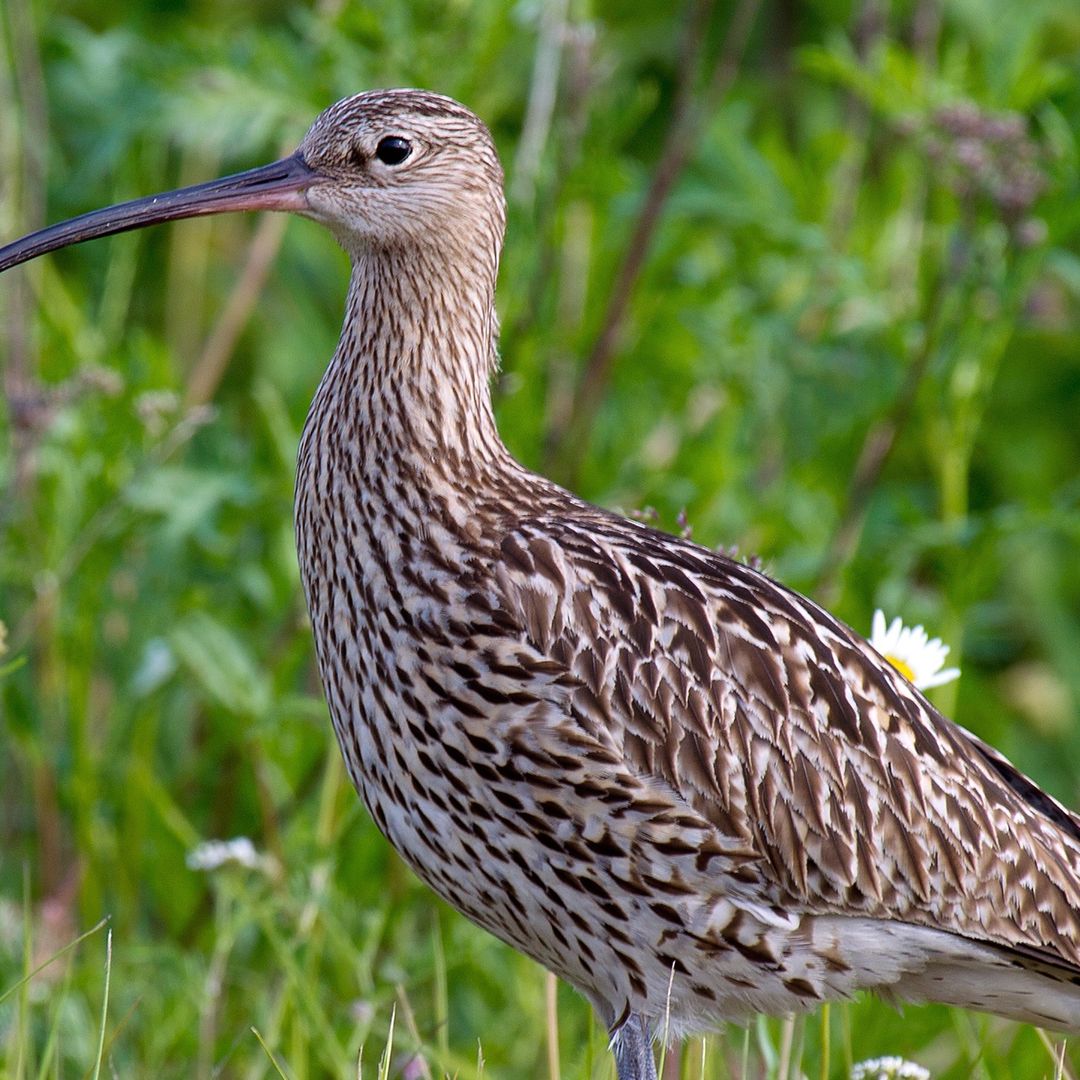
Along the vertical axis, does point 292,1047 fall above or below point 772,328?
below

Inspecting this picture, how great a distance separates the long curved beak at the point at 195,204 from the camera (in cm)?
395

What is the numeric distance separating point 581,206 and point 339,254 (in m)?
0.97

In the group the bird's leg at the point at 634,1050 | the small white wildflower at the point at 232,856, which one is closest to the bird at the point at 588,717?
the bird's leg at the point at 634,1050

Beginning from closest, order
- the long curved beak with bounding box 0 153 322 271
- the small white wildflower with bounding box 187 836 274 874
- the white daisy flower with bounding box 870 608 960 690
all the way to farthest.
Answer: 1. the long curved beak with bounding box 0 153 322 271
2. the white daisy flower with bounding box 870 608 960 690
3. the small white wildflower with bounding box 187 836 274 874

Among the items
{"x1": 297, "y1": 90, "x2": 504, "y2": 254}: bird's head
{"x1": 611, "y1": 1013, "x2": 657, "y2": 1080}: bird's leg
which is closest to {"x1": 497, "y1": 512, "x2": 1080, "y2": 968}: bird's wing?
{"x1": 611, "y1": 1013, "x2": 657, "y2": 1080}: bird's leg

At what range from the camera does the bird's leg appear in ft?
12.7

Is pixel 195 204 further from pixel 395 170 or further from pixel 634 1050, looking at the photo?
pixel 634 1050

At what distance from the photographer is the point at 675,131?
16.3ft

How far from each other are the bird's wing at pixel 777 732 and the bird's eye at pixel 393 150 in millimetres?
769

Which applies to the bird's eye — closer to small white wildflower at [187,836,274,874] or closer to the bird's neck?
the bird's neck

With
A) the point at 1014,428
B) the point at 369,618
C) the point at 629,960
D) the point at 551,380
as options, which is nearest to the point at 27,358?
the point at 551,380

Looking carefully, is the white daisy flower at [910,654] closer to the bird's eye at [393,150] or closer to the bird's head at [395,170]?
the bird's head at [395,170]

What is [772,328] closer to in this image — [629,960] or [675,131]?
[675,131]

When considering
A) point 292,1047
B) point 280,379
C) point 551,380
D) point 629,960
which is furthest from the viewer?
point 280,379
